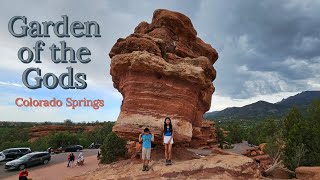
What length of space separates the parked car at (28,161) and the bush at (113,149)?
8.47 metres

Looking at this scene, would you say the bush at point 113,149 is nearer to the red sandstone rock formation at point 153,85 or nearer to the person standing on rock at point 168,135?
the red sandstone rock formation at point 153,85

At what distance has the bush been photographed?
141 ft

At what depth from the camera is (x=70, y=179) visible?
1523cm

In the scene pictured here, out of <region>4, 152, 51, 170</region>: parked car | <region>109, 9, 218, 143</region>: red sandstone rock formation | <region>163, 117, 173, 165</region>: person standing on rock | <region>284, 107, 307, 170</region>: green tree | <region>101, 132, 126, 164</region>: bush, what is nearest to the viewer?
<region>163, 117, 173, 165</region>: person standing on rock

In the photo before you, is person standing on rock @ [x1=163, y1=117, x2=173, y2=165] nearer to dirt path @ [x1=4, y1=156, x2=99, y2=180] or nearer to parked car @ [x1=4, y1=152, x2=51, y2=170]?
dirt path @ [x1=4, y1=156, x2=99, y2=180]

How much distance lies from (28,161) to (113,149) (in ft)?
38.0

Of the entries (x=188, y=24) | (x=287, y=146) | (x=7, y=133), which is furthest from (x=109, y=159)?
(x=7, y=133)

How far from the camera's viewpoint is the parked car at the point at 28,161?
36969 mm

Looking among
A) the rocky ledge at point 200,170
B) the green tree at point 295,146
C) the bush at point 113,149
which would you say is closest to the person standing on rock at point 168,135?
the rocky ledge at point 200,170

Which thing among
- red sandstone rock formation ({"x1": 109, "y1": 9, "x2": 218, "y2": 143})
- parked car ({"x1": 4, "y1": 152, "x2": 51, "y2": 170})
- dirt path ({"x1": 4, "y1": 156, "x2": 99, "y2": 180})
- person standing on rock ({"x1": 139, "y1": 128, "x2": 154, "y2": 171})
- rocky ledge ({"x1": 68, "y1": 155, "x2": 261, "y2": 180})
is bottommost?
dirt path ({"x1": 4, "y1": 156, "x2": 99, "y2": 180})

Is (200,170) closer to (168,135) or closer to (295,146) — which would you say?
(168,135)

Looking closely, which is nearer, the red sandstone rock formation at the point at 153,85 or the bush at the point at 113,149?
the red sandstone rock formation at the point at 153,85

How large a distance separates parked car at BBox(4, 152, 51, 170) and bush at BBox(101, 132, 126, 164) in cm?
847

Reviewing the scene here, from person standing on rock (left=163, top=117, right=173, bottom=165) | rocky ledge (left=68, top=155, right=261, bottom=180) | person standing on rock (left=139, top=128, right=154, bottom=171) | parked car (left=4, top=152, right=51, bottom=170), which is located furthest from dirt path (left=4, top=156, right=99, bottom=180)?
person standing on rock (left=163, top=117, right=173, bottom=165)
